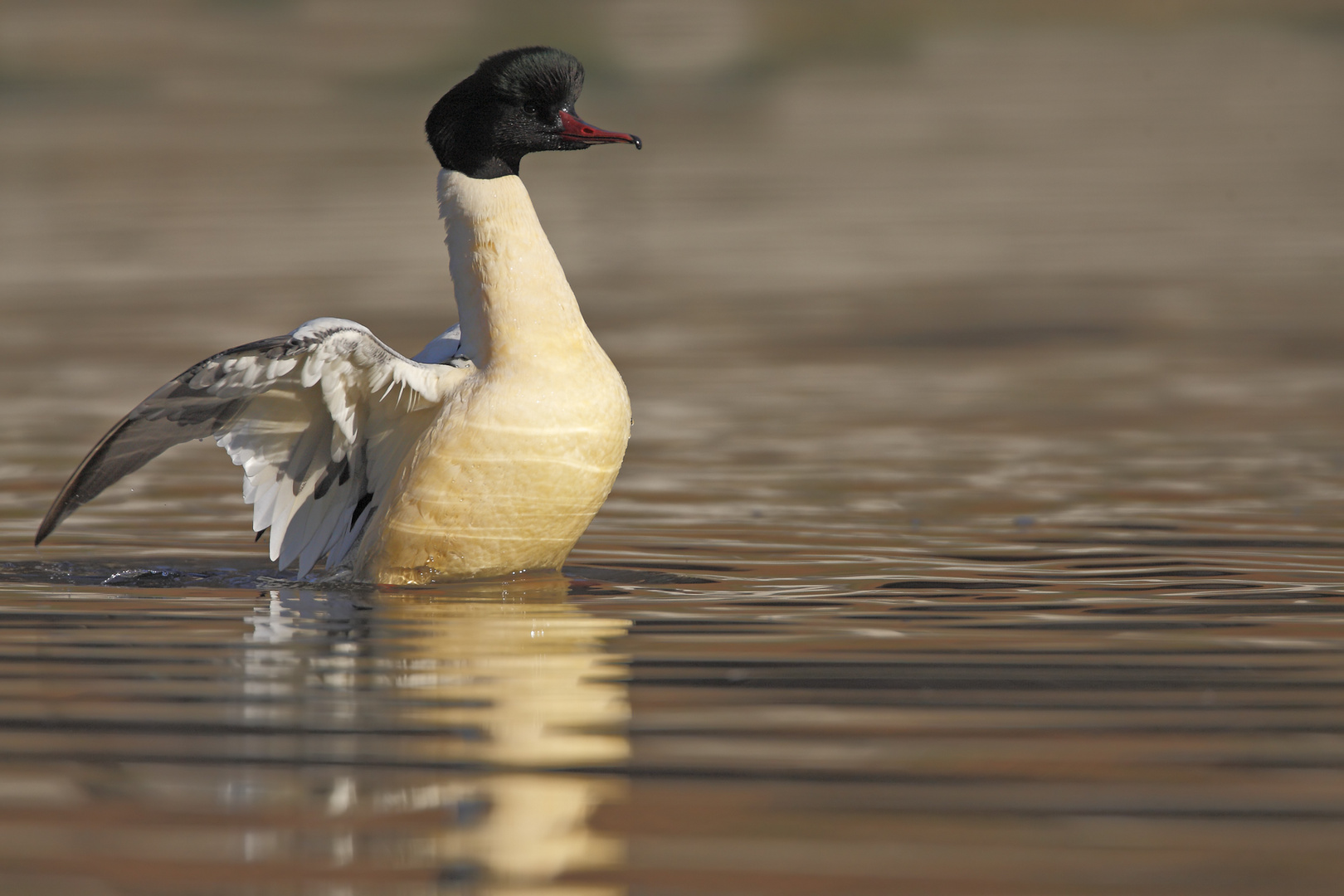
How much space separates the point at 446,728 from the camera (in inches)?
193

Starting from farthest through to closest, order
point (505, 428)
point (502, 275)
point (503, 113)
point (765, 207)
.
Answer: point (765, 207), point (503, 113), point (502, 275), point (505, 428)

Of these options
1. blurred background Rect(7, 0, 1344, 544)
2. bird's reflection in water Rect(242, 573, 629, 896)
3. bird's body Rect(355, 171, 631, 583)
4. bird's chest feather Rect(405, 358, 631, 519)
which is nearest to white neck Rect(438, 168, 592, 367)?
bird's body Rect(355, 171, 631, 583)

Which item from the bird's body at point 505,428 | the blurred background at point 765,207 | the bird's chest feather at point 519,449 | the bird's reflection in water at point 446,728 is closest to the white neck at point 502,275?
the bird's body at point 505,428

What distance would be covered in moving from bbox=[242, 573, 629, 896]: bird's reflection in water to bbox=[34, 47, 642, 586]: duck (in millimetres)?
257

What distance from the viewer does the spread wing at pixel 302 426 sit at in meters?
6.56

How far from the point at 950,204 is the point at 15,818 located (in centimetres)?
2248

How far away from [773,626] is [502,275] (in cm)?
168

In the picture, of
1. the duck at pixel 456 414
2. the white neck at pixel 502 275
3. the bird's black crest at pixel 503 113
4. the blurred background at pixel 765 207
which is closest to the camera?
the duck at pixel 456 414

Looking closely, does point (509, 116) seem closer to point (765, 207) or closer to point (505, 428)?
point (505, 428)

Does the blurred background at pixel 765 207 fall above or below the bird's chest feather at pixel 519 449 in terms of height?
above

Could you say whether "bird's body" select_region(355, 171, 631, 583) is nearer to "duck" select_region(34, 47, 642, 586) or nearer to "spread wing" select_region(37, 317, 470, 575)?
"duck" select_region(34, 47, 642, 586)

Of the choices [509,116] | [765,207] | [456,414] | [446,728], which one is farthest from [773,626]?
[765,207]

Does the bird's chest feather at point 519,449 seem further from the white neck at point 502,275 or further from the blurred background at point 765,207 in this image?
the blurred background at point 765,207

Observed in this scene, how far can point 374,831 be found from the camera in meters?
4.07
